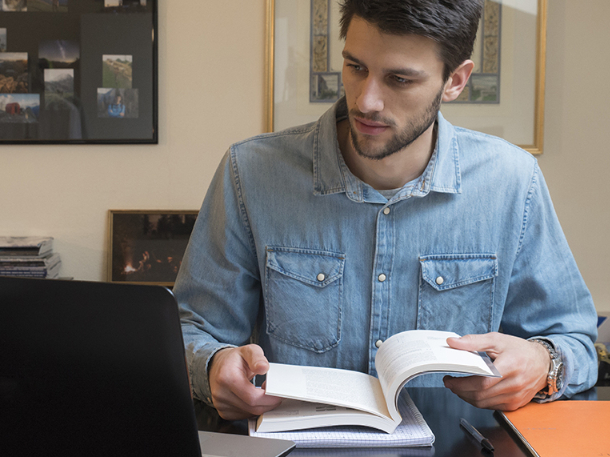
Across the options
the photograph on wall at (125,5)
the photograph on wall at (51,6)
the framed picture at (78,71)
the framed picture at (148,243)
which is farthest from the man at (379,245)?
the photograph on wall at (51,6)

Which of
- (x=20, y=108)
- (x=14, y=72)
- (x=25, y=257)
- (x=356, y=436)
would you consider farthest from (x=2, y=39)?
(x=356, y=436)

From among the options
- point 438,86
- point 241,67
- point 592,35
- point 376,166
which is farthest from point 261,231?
point 592,35

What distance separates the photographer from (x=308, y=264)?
3.28ft

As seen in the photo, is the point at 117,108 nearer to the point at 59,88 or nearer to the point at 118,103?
the point at 118,103

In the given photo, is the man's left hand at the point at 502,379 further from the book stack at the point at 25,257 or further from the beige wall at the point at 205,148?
the book stack at the point at 25,257

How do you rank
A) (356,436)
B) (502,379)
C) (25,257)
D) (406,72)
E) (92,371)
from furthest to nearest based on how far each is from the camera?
(25,257) → (406,72) → (502,379) → (356,436) → (92,371)

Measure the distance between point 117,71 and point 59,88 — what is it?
0.69ft

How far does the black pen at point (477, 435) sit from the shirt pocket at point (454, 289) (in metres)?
0.30

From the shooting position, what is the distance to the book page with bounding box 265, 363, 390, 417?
68 centimetres

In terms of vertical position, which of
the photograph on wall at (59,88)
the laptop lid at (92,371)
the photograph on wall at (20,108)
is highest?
the photograph on wall at (59,88)

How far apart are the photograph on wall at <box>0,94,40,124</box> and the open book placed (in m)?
1.55

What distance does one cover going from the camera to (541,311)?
0.99 metres

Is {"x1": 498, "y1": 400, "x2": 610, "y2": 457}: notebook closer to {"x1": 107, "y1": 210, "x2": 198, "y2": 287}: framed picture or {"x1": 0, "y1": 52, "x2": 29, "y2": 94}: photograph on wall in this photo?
{"x1": 107, "y1": 210, "x2": 198, "y2": 287}: framed picture

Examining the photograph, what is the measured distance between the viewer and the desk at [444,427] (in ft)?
2.11
